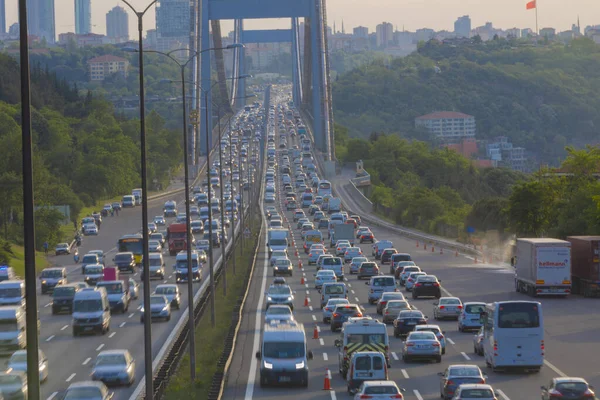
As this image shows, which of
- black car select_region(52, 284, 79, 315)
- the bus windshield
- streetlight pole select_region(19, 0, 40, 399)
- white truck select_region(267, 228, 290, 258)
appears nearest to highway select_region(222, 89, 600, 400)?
the bus windshield

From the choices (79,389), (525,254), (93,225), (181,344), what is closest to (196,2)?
(93,225)

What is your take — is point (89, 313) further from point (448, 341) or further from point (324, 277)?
point (324, 277)

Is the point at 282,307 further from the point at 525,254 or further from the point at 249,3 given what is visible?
the point at 249,3

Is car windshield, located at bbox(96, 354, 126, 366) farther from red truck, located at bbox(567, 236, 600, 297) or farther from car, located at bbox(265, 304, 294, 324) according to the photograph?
red truck, located at bbox(567, 236, 600, 297)

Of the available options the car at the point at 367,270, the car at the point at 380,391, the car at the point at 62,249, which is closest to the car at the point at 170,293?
the car at the point at 367,270

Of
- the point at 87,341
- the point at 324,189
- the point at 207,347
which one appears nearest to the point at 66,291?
the point at 87,341
